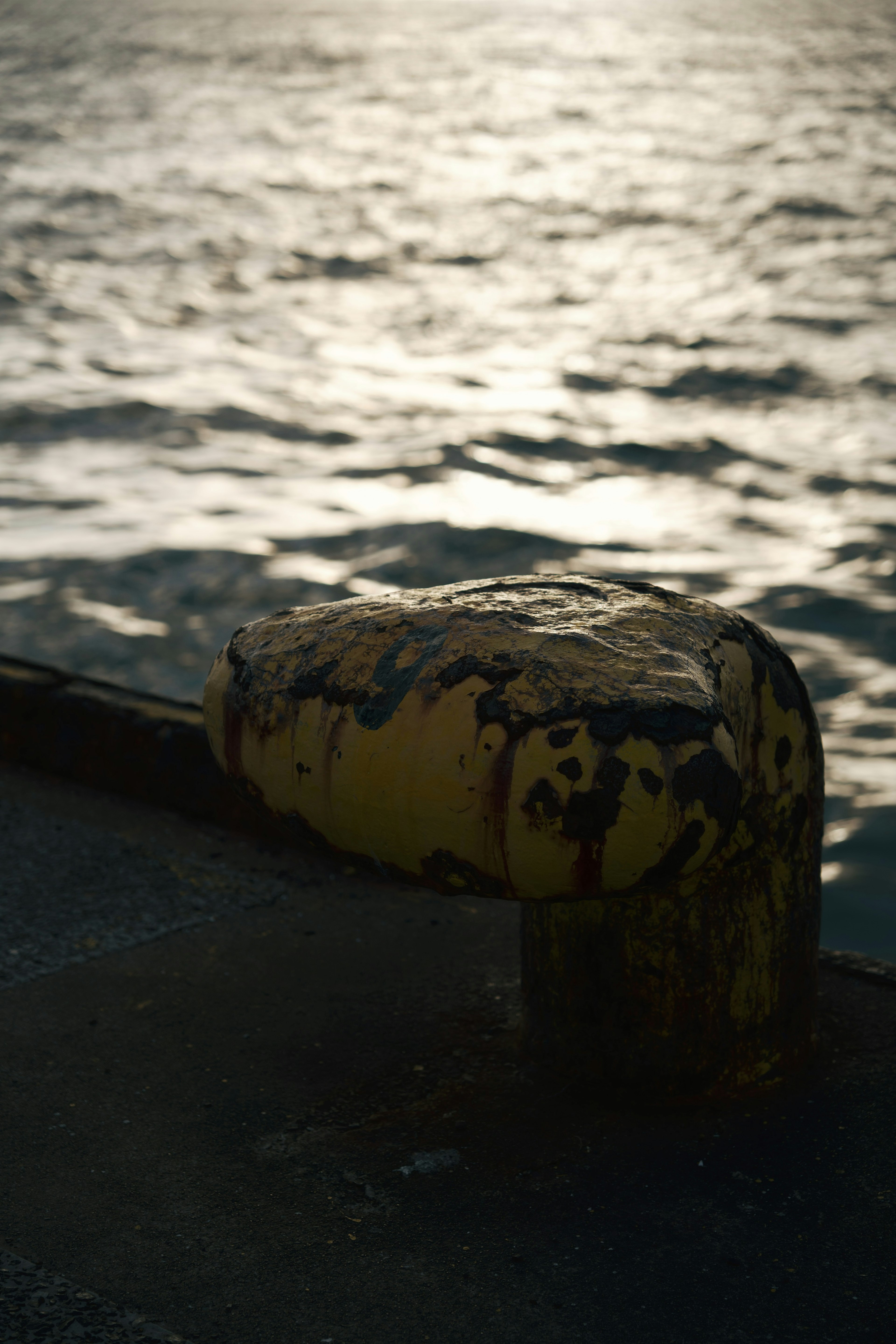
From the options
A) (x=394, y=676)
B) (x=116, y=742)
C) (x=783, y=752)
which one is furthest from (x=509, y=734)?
(x=116, y=742)

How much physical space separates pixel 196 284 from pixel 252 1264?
1234 centimetres

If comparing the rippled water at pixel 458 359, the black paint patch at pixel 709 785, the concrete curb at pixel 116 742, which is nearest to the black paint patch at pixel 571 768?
the black paint patch at pixel 709 785

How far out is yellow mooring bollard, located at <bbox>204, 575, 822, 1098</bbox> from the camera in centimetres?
152

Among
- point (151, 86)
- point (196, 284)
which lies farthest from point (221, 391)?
point (151, 86)

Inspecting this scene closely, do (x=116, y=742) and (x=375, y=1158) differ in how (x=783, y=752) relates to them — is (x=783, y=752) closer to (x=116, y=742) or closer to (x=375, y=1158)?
(x=375, y=1158)

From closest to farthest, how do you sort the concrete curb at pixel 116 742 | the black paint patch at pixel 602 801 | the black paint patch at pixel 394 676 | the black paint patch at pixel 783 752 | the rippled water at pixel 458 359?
the black paint patch at pixel 602 801 < the black paint patch at pixel 394 676 < the black paint patch at pixel 783 752 < the concrete curb at pixel 116 742 < the rippled water at pixel 458 359

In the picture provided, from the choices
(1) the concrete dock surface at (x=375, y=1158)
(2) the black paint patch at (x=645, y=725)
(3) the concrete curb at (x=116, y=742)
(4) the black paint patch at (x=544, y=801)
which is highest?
(2) the black paint patch at (x=645, y=725)

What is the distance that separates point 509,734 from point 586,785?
0.11m

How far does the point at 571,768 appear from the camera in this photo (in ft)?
4.93

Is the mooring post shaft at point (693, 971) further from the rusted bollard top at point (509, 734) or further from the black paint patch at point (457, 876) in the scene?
the black paint patch at point (457, 876)

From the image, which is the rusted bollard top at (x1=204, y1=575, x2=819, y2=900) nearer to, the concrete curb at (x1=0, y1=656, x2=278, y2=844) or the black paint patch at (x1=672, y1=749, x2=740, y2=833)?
the black paint patch at (x1=672, y1=749, x2=740, y2=833)

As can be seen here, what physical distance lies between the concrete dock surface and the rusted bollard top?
0.45 m

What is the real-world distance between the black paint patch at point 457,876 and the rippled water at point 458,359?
8.75ft

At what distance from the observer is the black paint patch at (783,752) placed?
6.08 ft
